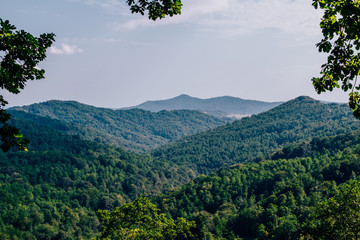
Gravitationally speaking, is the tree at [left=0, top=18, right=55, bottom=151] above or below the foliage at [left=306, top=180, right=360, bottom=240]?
above

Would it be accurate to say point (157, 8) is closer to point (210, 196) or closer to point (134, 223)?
point (134, 223)

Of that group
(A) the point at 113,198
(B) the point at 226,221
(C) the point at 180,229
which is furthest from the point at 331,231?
(A) the point at 113,198

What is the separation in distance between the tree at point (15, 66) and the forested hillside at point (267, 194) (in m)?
67.4

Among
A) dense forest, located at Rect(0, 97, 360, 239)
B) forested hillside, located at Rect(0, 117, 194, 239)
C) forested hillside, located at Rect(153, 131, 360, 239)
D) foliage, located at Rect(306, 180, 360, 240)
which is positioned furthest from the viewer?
forested hillside, located at Rect(0, 117, 194, 239)

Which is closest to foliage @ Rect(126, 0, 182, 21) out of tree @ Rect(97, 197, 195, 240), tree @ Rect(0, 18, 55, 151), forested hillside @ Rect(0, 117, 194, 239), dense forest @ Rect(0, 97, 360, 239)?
tree @ Rect(0, 18, 55, 151)

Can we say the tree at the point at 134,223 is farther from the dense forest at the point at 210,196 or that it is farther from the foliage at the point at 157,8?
the dense forest at the point at 210,196

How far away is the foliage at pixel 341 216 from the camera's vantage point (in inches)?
800

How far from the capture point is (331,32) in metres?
9.03

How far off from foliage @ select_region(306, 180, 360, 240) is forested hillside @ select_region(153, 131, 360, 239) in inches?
1885

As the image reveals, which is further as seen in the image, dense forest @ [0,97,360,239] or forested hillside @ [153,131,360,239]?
dense forest @ [0,97,360,239]

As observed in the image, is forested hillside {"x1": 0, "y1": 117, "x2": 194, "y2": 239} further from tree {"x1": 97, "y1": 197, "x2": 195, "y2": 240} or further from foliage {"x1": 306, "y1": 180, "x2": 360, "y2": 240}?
foliage {"x1": 306, "y1": 180, "x2": 360, "y2": 240}

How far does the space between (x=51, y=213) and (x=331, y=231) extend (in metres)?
130

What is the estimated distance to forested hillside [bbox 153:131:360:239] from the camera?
276 feet

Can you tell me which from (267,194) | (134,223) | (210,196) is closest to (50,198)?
(210,196)
